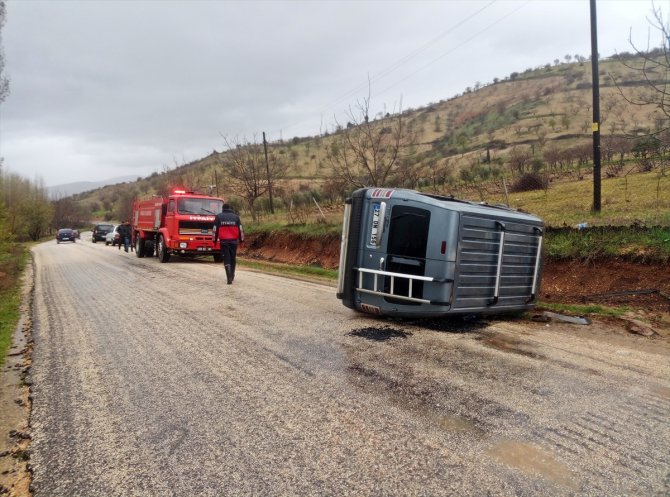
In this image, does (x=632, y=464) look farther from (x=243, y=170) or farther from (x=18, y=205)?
(x=18, y=205)

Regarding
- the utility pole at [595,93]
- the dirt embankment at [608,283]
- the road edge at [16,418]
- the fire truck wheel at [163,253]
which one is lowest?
the road edge at [16,418]

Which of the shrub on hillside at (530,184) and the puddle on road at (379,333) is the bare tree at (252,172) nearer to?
the shrub on hillside at (530,184)

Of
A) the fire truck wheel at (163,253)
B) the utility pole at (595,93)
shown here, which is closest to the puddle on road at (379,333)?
the utility pole at (595,93)

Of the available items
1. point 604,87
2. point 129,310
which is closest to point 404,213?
point 129,310

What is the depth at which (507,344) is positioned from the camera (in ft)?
18.5

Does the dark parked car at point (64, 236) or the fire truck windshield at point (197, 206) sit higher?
the fire truck windshield at point (197, 206)

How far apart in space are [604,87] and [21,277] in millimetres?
69099

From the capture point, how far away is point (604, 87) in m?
60.5

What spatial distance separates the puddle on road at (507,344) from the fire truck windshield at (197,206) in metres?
14.3

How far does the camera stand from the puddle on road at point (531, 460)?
278cm

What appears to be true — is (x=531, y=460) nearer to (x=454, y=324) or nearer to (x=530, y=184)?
(x=454, y=324)

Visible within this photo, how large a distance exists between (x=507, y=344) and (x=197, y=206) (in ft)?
48.5

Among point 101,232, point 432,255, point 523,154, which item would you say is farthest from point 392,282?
point 101,232

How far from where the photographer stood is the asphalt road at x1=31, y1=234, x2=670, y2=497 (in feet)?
9.23
